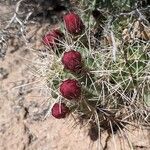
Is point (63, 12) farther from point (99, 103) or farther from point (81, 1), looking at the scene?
point (99, 103)

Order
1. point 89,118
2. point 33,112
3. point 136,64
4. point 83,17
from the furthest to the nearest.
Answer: point 83,17 → point 33,112 → point 89,118 → point 136,64

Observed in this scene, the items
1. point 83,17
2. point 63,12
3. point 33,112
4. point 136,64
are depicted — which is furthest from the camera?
point 63,12

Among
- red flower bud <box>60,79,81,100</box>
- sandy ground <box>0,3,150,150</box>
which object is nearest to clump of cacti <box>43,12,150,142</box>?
red flower bud <box>60,79,81,100</box>

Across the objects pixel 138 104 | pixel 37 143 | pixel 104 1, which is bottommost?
pixel 37 143

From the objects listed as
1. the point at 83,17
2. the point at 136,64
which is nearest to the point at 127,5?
the point at 83,17

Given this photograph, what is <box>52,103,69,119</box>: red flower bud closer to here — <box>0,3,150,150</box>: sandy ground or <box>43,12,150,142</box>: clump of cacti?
<box>43,12,150,142</box>: clump of cacti

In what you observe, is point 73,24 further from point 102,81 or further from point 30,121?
point 30,121

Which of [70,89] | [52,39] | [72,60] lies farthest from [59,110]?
[52,39]

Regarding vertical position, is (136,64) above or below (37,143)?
above

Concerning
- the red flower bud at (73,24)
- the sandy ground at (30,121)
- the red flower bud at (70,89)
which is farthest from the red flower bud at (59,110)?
the red flower bud at (73,24)
